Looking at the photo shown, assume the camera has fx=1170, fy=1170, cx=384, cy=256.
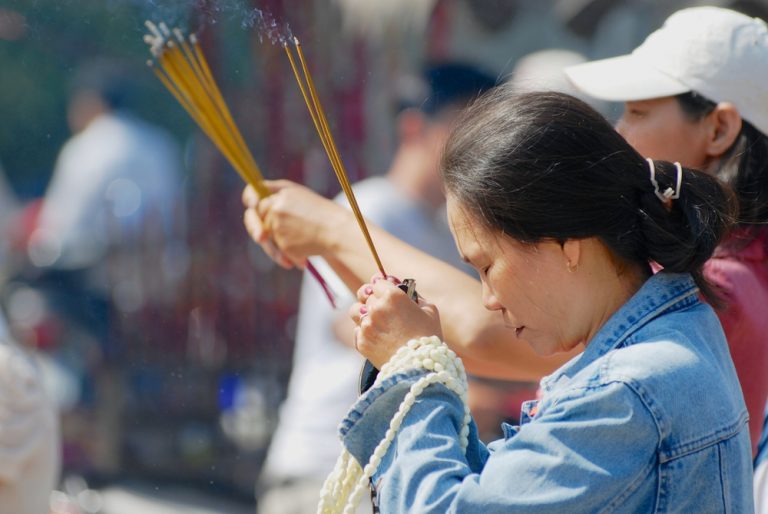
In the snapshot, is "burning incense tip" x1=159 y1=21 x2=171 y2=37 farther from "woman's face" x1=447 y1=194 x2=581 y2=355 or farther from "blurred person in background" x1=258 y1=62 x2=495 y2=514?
"blurred person in background" x1=258 y1=62 x2=495 y2=514

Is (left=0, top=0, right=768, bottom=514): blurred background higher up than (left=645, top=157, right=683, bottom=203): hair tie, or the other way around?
(left=645, top=157, right=683, bottom=203): hair tie

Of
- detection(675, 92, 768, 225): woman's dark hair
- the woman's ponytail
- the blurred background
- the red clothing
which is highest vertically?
the woman's ponytail

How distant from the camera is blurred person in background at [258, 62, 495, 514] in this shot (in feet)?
9.68

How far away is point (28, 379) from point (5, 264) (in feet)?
14.2

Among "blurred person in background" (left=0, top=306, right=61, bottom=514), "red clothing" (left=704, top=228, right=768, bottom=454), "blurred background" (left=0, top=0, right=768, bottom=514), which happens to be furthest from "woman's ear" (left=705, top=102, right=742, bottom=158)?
"blurred background" (left=0, top=0, right=768, bottom=514)

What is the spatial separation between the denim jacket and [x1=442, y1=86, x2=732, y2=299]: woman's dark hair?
6cm

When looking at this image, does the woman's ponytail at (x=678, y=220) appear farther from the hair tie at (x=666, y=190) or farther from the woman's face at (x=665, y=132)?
the woman's face at (x=665, y=132)

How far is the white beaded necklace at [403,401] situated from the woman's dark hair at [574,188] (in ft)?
0.57

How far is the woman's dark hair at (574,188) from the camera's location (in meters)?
1.35

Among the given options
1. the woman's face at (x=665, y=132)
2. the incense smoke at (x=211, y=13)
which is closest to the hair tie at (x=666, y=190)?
the woman's face at (x=665, y=132)

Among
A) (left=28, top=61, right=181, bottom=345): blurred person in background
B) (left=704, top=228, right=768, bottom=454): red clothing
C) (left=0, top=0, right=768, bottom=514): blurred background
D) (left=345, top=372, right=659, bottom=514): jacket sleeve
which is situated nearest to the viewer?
(left=345, top=372, right=659, bottom=514): jacket sleeve

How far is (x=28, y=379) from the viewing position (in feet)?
6.88

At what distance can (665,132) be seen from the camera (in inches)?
77.9

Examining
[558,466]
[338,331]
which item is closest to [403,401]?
[558,466]
